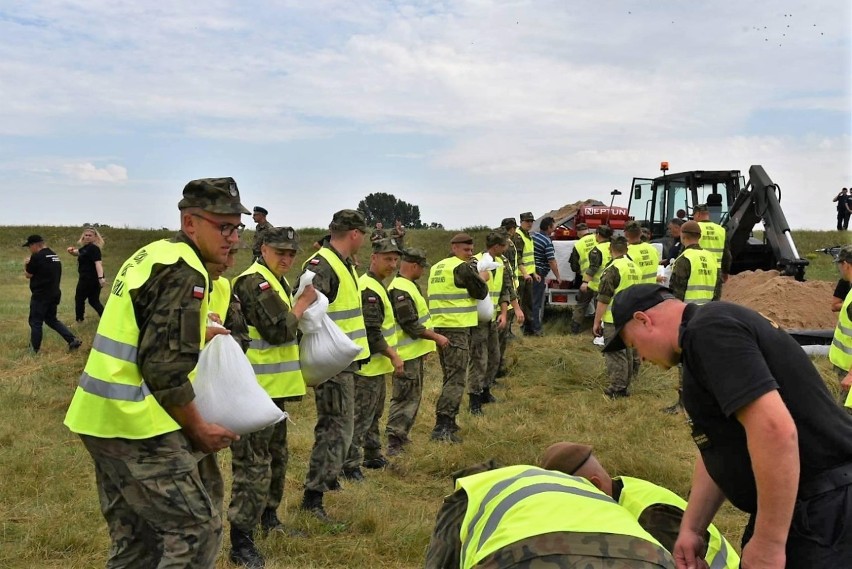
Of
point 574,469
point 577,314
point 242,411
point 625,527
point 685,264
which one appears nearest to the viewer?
point 625,527

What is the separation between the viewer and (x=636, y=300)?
2.20m

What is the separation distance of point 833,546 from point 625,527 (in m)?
0.79

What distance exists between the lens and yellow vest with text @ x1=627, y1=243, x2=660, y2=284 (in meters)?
8.59

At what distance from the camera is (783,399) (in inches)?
80.9

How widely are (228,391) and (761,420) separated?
6.23ft

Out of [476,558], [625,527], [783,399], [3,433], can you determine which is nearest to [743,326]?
[783,399]

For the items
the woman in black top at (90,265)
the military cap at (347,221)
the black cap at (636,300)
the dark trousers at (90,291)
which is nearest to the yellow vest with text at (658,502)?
the black cap at (636,300)

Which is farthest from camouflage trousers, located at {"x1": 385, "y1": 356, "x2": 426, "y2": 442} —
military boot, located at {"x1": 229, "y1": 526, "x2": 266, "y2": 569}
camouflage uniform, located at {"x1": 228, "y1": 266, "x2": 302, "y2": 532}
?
military boot, located at {"x1": 229, "y1": 526, "x2": 266, "y2": 569}

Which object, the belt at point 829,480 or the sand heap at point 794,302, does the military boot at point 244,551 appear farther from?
the sand heap at point 794,302

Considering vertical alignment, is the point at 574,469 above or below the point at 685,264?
below

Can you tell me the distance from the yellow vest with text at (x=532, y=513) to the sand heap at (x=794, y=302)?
8.60 metres

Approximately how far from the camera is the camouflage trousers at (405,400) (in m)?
6.33

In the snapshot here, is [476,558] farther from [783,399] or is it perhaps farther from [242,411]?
[242,411]

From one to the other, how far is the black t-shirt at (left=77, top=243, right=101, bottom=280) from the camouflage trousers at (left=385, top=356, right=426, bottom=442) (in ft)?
24.6
